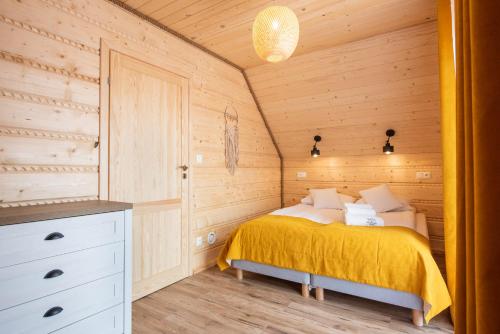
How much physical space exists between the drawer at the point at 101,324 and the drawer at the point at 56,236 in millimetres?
439

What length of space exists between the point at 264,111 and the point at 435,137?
2.39 meters

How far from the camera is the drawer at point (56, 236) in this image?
1.37 metres

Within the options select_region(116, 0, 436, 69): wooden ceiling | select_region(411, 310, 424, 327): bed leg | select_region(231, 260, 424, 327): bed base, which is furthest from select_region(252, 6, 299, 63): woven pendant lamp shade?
select_region(411, 310, 424, 327): bed leg

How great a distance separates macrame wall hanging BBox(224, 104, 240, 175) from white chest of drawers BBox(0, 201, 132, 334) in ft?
6.51

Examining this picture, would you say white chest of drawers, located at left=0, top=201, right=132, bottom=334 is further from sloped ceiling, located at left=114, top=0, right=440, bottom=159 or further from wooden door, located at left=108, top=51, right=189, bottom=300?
sloped ceiling, located at left=114, top=0, right=440, bottom=159

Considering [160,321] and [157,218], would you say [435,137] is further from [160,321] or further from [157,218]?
[160,321]

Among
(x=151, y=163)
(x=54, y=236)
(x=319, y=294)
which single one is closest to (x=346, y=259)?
(x=319, y=294)

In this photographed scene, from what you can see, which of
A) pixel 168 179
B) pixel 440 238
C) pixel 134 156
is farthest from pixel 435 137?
pixel 134 156

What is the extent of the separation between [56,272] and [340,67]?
3.40m

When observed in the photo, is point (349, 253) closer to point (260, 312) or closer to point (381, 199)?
point (260, 312)

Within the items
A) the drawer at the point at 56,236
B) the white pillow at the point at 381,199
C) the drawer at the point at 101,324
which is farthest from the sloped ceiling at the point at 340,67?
the drawer at the point at 101,324

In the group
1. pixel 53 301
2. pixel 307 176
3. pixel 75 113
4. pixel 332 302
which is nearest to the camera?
pixel 53 301

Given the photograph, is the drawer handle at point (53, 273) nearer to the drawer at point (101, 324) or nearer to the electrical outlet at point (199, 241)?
the drawer at point (101, 324)

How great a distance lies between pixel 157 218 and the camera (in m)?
2.79
